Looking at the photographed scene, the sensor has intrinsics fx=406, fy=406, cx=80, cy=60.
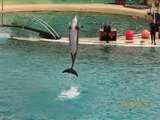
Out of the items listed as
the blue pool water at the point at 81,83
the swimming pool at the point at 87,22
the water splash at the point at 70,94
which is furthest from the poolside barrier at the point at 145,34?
the water splash at the point at 70,94

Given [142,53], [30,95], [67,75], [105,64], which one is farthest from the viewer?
[142,53]

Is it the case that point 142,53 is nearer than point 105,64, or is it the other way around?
point 105,64

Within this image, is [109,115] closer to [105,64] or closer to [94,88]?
[94,88]

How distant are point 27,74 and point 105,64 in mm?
5420

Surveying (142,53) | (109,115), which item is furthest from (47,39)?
(109,115)

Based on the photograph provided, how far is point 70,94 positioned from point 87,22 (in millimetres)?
27295

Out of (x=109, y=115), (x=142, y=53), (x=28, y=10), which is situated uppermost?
(x=28, y=10)

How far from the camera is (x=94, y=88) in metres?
22.1

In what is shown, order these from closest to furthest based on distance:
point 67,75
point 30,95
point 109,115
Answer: point 109,115 → point 30,95 → point 67,75

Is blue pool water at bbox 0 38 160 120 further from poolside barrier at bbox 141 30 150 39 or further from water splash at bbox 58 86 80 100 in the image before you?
poolside barrier at bbox 141 30 150 39

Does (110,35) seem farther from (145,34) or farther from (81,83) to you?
(81,83)

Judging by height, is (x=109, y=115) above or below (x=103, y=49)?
below

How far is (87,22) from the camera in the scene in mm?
47656

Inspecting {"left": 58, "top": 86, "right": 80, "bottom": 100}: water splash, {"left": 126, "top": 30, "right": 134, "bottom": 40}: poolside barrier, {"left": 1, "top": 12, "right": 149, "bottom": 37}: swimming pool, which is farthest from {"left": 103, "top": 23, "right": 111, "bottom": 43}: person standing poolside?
{"left": 58, "top": 86, "right": 80, "bottom": 100}: water splash
